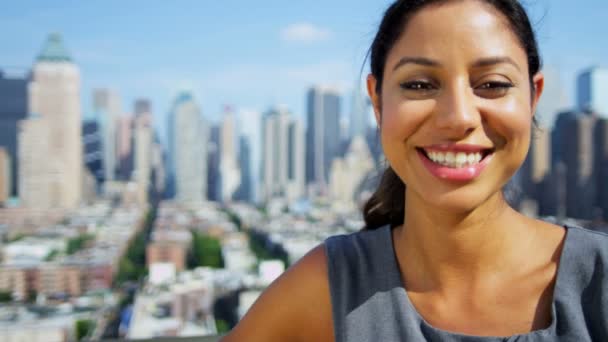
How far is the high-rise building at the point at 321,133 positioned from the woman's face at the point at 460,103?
24.6 feet

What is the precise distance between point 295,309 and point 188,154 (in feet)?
41.9

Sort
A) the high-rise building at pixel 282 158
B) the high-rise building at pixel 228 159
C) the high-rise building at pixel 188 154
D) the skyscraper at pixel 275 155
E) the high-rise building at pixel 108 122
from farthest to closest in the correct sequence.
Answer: the high-rise building at pixel 188 154
the high-rise building at pixel 228 159
the skyscraper at pixel 275 155
the high-rise building at pixel 282 158
the high-rise building at pixel 108 122

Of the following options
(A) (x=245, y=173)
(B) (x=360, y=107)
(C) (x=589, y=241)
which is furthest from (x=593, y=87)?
(A) (x=245, y=173)

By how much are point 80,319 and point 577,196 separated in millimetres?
4078

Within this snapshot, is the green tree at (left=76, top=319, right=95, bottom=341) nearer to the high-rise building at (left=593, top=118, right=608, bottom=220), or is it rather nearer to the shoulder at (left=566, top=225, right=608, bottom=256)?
the high-rise building at (left=593, top=118, right=608, bottom=220)

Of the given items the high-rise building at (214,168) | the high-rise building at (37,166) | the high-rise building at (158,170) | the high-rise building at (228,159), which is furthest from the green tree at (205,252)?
the high-rise building at (37,166)

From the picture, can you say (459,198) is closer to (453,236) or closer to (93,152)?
(453,236)

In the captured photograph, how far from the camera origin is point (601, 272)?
1.37 ft

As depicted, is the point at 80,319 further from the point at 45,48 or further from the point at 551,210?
the point at 551,210

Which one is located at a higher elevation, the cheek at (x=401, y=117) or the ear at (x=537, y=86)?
the ear at (x=537, y=86)

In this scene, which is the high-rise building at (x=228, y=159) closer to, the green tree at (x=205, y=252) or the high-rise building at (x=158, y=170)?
the high-rise building at (x=158, y=170)

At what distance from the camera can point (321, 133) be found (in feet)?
34.7

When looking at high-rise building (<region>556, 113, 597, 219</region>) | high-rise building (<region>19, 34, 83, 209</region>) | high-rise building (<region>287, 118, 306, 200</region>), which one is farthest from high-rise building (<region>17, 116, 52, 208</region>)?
high-rise building (<region>287, 118, 306, 200</region>)

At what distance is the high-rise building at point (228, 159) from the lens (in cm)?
1209
